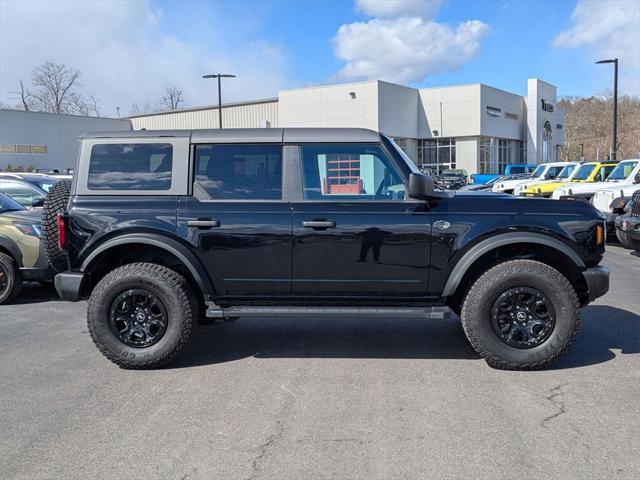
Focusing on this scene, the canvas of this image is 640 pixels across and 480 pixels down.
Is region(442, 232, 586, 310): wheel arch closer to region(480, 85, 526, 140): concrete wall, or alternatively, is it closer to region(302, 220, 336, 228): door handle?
region(302, 220, 336, 228): door handle

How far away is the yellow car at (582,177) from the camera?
1731 cm

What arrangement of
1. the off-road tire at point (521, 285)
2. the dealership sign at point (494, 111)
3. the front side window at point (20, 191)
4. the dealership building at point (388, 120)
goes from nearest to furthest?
the off-road tire at point (521, 285) < the front side window at point (20, 191) < the dealership building at point (388, 120) < the dealership sign at point (494, 111)

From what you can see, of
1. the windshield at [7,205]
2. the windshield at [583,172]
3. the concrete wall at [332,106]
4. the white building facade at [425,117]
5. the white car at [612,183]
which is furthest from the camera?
the white building facade at [425,117]

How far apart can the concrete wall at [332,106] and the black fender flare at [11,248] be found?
36995 millimetres

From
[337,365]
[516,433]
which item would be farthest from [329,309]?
[516,433]

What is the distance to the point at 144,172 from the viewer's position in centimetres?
503

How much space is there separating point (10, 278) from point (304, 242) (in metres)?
4.91

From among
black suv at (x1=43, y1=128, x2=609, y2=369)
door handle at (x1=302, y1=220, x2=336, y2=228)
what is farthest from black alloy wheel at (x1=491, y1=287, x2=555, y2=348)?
door handle at (x1=302, y1=220, x2=336, y2=228)

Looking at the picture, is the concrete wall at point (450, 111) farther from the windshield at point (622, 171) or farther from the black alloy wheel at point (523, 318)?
the black alloy wheel at point (523, 318)

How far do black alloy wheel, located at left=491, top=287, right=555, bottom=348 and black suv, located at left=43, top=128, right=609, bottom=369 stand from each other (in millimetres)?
10

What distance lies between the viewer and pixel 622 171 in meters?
15.0

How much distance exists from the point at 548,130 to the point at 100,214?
206ft

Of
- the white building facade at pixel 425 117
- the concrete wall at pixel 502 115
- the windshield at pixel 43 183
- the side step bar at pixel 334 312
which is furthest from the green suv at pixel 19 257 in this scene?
the concrete wall at pixel 502 115

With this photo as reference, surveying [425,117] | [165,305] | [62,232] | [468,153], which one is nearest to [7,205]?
[62,232]
